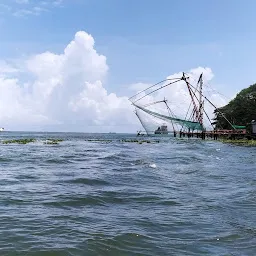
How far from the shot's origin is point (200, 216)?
11.5 metres

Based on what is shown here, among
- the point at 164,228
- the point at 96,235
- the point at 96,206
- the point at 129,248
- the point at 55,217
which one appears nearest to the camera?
the point at 129,248

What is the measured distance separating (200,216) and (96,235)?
405cm

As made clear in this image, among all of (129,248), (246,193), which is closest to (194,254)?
(129,248)

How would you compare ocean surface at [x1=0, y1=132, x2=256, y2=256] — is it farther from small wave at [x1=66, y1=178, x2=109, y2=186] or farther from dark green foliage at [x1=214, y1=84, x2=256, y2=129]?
dark green foliage at [x1=214, y1=84, x2=256, y2=129]

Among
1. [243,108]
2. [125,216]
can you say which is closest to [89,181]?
[125,216]

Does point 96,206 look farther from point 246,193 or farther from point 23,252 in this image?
point 246,193

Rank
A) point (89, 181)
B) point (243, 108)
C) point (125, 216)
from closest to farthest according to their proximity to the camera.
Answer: point (125, 216) → point (89, 181) → point (243, 108)

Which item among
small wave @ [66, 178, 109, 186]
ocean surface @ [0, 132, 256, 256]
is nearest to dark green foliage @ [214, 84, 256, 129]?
ocean surface @ [0, 132, 256, 256]

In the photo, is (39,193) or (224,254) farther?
(39,193)

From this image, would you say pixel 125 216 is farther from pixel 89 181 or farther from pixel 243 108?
pixel 243 108

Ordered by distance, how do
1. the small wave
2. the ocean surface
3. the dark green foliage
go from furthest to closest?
the dark green foliage < the small wave < the ocean surface

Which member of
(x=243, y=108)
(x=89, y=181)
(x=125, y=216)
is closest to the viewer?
(x=125, y=216)

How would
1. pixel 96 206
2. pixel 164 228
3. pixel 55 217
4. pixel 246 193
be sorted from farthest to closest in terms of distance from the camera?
pixel 246 193
pixel 96 206
pixel 55 217
pixel 164 228

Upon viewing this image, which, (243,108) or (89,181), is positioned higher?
(243,108)
